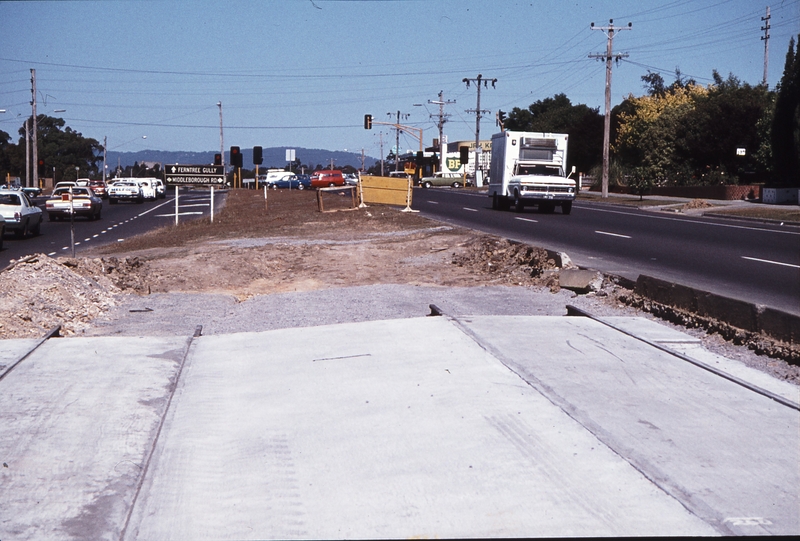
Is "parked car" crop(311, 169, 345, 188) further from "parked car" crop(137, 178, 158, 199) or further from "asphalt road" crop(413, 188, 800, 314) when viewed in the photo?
"asphalt road" crop(413, 188, 800, 314)

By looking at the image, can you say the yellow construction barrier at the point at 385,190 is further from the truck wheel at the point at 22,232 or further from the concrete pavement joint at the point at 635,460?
the concrete pavement joint at the point at 635,460

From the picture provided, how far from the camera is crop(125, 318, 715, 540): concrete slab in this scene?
4.66 m

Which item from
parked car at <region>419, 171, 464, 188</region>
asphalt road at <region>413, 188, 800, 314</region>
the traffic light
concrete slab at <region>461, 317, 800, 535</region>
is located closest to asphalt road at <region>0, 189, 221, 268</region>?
the traffic light

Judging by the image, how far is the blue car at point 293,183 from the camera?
96875 millimetres

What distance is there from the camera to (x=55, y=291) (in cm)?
1202

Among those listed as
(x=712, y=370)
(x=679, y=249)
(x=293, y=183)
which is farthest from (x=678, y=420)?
(x=293, y=183)

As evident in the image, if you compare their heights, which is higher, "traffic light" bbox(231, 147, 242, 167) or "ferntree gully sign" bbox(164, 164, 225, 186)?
"traffic light" bbox(231, 147, 242, 167)

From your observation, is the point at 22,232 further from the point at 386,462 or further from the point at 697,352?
the point at 386,462

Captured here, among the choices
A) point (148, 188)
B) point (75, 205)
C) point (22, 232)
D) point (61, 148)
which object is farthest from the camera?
point (61, 148)

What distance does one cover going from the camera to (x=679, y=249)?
61.2 feet

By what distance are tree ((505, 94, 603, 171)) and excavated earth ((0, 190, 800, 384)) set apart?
62.1m

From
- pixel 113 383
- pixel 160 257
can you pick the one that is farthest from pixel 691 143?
pixel 113 383

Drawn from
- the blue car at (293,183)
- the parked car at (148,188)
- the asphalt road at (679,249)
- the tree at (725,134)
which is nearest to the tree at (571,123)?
the tree at (725,134)

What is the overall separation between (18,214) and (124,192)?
1332 inches
